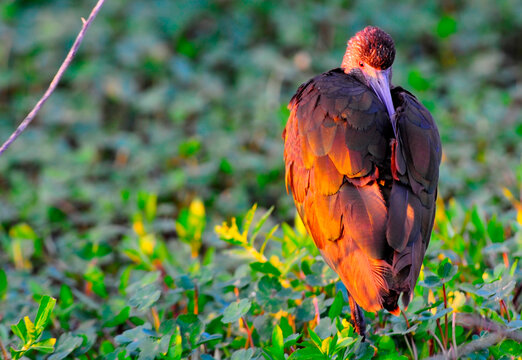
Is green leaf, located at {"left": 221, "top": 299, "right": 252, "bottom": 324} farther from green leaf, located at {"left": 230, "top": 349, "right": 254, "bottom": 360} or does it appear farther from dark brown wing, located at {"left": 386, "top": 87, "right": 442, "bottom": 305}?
dark brown wing, located at {"left": 386, "top": 87, "right": 442, "bottom": 305}

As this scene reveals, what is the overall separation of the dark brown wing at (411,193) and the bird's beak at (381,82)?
0.08 metres

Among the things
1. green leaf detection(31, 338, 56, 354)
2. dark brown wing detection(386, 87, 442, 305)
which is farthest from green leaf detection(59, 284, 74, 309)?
dark brown wing detection(386, 87, 442, 305)

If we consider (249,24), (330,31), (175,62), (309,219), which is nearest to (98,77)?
(175,62)

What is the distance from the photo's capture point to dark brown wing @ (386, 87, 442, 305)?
2.43 metres

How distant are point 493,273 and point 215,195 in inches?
97.7

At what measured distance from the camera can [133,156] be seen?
5297mm

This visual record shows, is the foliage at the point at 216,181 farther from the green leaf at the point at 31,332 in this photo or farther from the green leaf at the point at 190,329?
the green leaf at the point at 31,332

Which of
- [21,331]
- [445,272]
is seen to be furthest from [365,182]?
[21,331]

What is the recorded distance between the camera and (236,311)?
2631mm

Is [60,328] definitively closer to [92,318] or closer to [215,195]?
[92,318]

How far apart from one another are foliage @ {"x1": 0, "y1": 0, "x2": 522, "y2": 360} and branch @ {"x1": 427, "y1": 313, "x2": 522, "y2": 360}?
25mm

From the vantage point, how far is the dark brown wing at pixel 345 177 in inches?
97.3

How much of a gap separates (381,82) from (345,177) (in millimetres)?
748

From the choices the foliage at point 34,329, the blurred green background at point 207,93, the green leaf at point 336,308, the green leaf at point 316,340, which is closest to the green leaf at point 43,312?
the foliage at point 34,329
